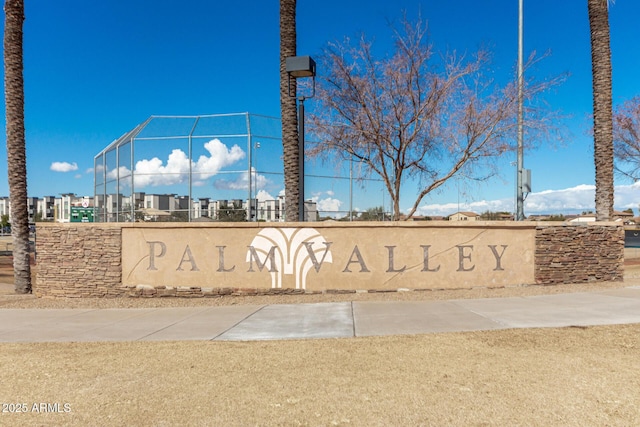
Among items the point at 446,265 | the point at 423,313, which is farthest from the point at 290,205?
the point at 423,313

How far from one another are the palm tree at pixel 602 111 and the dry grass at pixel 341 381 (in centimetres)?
821

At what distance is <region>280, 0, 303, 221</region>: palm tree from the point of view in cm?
1188

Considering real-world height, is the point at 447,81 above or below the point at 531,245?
above

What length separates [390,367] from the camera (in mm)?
4980

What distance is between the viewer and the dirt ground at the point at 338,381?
3.81 m

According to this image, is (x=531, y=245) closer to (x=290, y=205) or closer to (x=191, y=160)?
(x=290, y=205)

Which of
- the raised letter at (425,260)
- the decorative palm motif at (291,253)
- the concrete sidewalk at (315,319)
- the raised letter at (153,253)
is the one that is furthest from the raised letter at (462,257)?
the raised letter at (153,253)

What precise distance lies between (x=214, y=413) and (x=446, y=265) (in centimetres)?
761

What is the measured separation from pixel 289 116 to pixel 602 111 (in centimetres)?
881

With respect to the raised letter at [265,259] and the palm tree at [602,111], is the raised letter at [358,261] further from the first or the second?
the palm tree at [602,111]

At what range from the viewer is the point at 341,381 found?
15.0 feet

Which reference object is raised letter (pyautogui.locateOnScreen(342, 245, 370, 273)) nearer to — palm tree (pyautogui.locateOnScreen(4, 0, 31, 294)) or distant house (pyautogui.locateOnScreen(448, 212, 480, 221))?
distant house (pyautogui.locateOnScreen(448, 212, 480, 221))

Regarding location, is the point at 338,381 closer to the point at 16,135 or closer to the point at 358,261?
the point at 358,261

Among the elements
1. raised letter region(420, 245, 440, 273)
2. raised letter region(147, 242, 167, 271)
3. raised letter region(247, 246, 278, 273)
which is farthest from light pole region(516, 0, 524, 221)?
raised letter region(147, 242, 167, 271)
